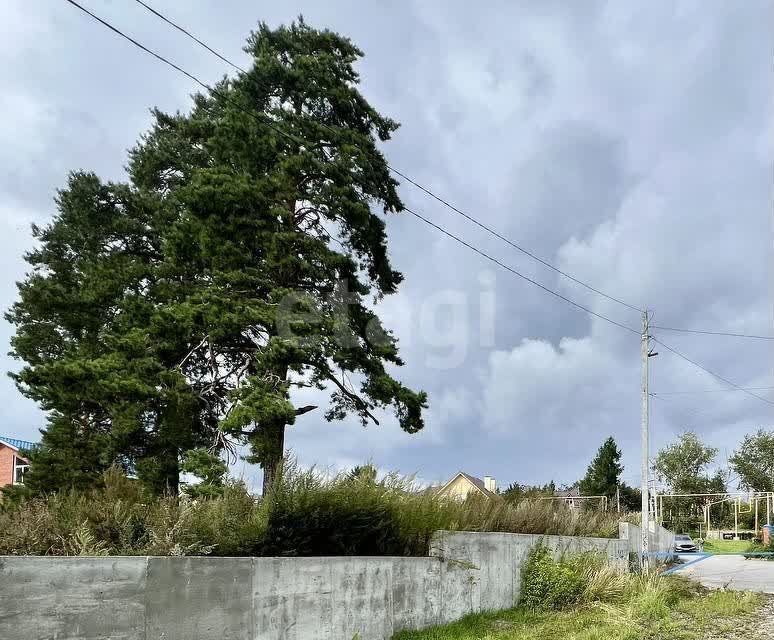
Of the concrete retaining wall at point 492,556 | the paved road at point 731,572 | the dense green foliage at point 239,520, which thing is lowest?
the paved road at point 731,572

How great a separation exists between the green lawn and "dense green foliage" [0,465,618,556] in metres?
1.47

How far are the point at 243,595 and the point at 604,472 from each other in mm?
57888

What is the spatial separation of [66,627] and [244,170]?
16.6m

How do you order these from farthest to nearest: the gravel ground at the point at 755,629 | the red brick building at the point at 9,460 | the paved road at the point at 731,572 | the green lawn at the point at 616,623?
the red brick building at the point at 9,460, the paved road at the point at 731,572, the gravel ground at the point at 755,629, the green lawn at the point at 616,623

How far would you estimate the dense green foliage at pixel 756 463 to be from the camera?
203 ft

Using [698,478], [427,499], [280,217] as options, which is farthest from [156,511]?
[698,478]

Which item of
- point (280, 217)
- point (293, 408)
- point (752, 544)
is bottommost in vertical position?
point (752, 544)

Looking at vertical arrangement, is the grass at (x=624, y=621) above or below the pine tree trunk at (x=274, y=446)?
below

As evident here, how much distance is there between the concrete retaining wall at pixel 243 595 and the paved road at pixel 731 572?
10.6m

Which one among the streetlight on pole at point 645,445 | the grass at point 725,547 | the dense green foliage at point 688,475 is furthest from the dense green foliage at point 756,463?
the streetlight on pole at point 645,445

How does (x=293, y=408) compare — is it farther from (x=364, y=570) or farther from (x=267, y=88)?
(x=267, y=88)

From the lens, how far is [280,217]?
2033 cm

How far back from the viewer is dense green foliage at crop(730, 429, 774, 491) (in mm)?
61844

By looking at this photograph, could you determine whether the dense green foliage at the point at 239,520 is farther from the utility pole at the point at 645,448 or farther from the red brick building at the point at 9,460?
the red brick building at the point at 9,460
